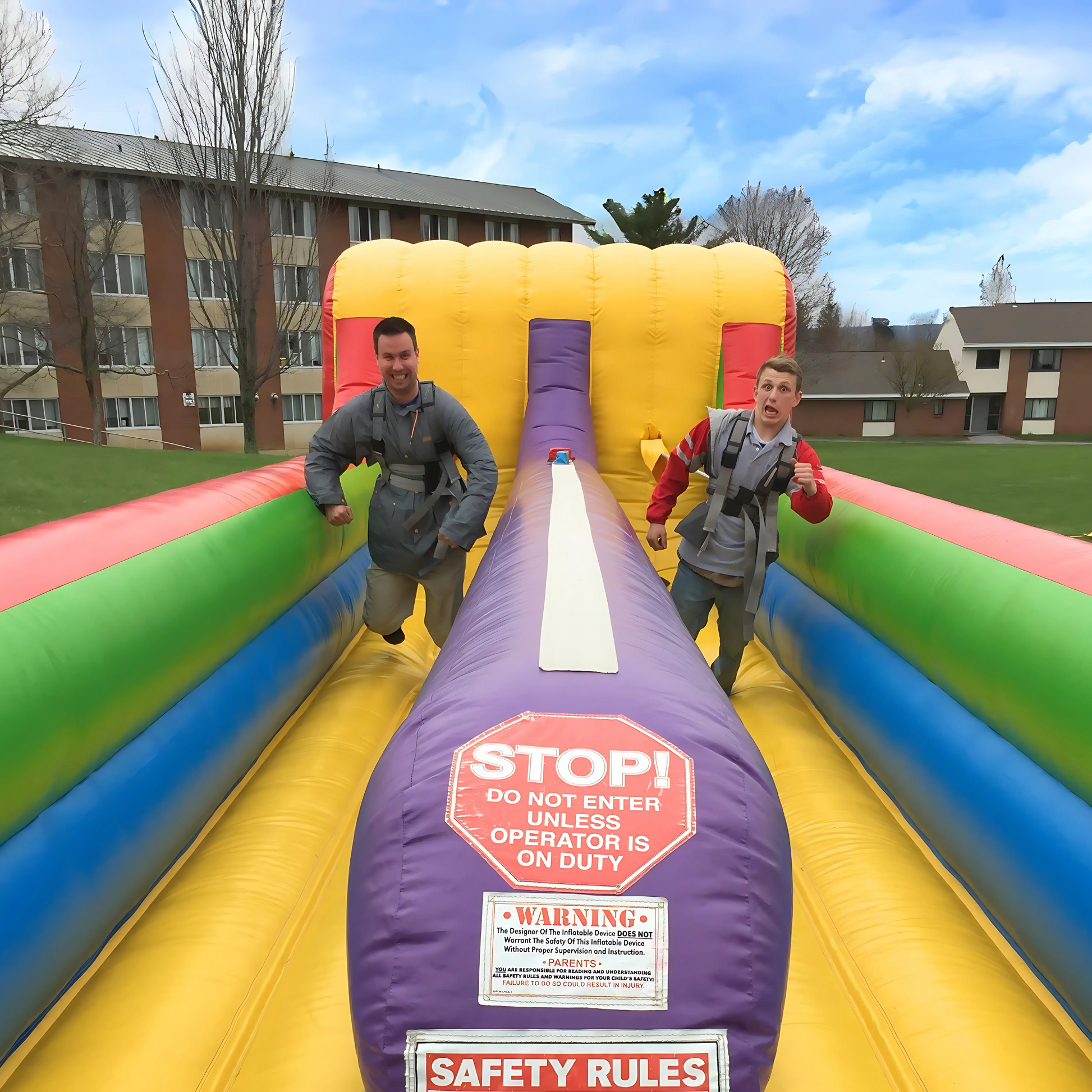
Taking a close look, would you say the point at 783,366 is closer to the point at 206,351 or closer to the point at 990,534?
the point at 990,534

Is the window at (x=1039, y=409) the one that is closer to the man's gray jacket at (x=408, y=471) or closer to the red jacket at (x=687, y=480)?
the red jacket at (x=687, y=480)

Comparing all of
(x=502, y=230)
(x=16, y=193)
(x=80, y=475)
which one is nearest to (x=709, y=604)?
(x=80, y=475)

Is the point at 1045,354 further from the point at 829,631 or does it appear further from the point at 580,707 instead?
the point at 580,707

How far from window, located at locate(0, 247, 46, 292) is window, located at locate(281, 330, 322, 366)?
16.9ft

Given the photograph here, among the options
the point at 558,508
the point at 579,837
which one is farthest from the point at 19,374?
the point at 579,837

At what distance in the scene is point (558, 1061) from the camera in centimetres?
104

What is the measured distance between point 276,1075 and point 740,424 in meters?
2.16

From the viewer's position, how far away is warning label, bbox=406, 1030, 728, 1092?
103cm

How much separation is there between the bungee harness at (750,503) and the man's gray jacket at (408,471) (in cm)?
77

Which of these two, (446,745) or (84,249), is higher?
(84,249)

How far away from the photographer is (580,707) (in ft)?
4.13

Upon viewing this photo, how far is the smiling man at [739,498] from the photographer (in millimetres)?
2633

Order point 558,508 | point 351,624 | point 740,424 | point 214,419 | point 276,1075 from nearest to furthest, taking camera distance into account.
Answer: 1. point 276,1075
2. point 558,508
3. point 740,424
4. point 351,624
5. point 214,419

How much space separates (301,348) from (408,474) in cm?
2002
